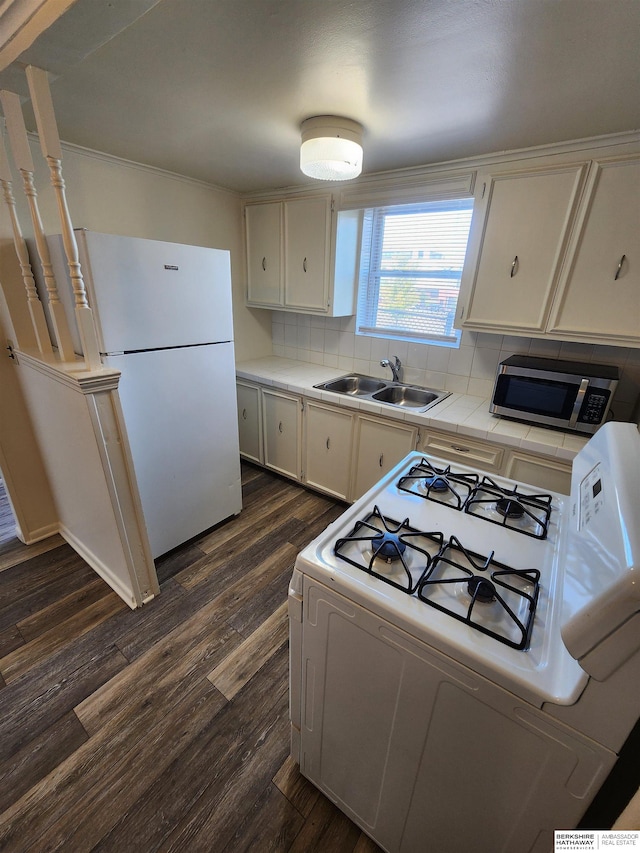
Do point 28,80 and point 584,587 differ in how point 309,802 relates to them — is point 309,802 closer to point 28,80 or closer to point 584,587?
point 584,587

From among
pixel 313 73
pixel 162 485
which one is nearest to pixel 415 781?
pixel 162 485

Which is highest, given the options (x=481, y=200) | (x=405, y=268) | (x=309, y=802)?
(x=481, y=200)

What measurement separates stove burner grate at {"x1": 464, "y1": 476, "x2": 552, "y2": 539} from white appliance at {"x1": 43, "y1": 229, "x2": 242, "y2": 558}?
5.03 feet

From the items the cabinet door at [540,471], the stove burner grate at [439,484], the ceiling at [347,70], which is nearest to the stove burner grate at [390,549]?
the stove burner grate at [439,484]

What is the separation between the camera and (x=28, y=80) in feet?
3.74

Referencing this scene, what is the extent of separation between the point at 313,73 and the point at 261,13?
1.03 ft

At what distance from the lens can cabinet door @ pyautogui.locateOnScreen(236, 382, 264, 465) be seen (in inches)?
115

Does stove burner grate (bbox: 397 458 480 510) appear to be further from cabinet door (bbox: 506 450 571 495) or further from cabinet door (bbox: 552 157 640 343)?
cabinet door (bbox: 552 157 640 343)

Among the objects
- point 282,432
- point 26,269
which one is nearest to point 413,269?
point 282,432

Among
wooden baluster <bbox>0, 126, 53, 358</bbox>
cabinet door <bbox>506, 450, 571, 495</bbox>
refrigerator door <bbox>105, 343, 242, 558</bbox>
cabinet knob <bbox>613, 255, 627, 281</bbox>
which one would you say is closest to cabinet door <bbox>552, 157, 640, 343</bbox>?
cabinet knob <bbox>613, 255, 627, 281</bbox>

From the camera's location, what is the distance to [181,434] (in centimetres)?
199

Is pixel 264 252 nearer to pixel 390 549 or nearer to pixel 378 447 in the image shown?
pixel 378 447

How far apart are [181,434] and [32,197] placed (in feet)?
3.86

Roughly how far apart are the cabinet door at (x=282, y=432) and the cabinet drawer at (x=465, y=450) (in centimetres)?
101
